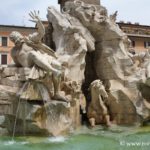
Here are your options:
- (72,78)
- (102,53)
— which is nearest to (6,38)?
(102,53)

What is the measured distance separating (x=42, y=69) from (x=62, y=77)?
38.2 inches

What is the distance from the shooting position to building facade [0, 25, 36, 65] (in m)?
36.9

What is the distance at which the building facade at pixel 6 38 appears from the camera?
36875mm

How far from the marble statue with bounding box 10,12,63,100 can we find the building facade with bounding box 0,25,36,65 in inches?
1088

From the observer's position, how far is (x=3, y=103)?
30.0ft

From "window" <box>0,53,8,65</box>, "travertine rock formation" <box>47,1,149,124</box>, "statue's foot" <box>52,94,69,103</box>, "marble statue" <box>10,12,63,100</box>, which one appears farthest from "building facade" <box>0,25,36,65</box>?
"statue's foot" <box>52,94,69,103</box>

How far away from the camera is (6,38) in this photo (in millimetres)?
37625

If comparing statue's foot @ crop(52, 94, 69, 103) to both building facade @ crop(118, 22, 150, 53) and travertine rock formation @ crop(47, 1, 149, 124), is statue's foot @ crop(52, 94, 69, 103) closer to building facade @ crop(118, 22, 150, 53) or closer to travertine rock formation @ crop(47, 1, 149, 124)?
travertine rock formation @ crop(47, 1, 149, 124)

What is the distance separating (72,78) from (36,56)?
186 cm

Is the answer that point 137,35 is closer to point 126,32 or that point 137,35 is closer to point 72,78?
point 126,32

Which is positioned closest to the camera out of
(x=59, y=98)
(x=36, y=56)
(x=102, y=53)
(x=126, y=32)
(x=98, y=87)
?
(x=36, y=56)

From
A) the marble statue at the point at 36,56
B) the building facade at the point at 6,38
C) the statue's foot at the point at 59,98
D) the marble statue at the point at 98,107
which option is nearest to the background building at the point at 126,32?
the building facade at the point at 6,38

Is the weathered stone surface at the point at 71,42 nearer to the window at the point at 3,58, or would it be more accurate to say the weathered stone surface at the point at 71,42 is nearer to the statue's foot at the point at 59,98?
the statue's foot at the point at 59,98

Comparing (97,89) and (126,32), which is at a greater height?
(126,32)
